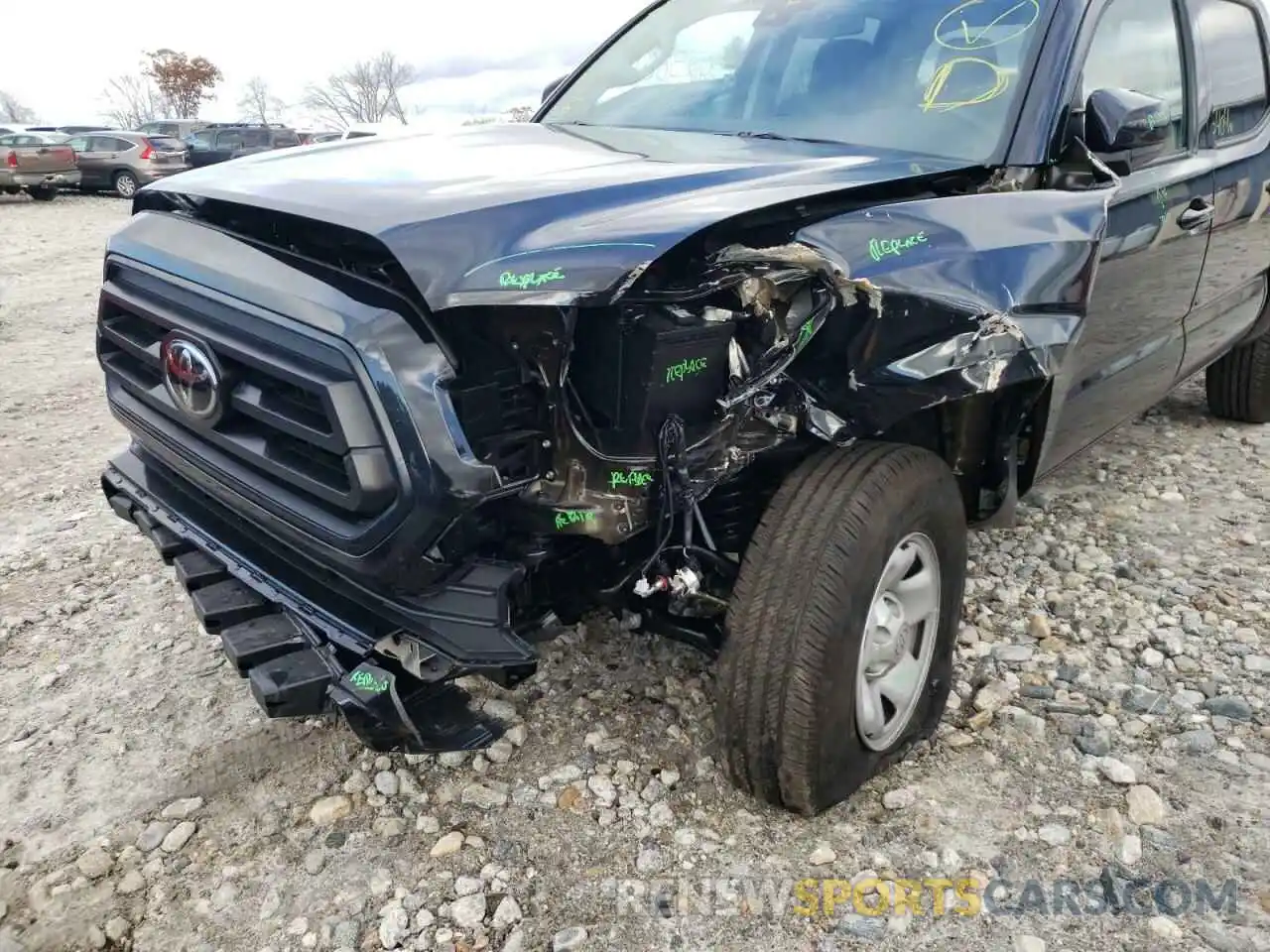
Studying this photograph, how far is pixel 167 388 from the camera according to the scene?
2131mm

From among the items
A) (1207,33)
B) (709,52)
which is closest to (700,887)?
(709,52)

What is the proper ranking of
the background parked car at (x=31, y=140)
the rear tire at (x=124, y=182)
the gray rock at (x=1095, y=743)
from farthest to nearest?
the rear tire at (x=124, y=182) → the background parked car at (x=31, y=140) → the gray rock at (x=1095, y=743)

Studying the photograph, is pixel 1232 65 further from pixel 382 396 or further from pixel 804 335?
pixel 382 396

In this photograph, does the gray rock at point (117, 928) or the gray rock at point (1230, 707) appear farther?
the gray rock at point (1230, 707)

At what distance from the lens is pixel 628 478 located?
6.26 feet

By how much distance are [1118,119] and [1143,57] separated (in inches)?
32.1

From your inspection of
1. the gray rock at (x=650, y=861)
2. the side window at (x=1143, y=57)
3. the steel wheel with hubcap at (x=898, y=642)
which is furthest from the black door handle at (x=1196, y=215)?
the gray rock at (x=650, y=861)

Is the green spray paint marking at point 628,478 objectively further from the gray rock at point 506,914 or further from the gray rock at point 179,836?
the gray rock at point 179,836

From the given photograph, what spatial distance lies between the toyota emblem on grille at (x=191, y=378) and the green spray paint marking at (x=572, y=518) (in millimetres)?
752

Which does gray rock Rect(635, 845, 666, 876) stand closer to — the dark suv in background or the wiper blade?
the wiper blade

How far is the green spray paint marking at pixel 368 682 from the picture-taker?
6.09 ft

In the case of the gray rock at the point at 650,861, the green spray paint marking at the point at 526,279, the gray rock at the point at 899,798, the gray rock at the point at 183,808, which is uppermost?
the green spray paint marking at the point at 526,279

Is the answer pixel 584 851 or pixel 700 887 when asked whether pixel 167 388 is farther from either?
pixel 700 887

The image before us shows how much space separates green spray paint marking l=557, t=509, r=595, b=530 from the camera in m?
1.89
